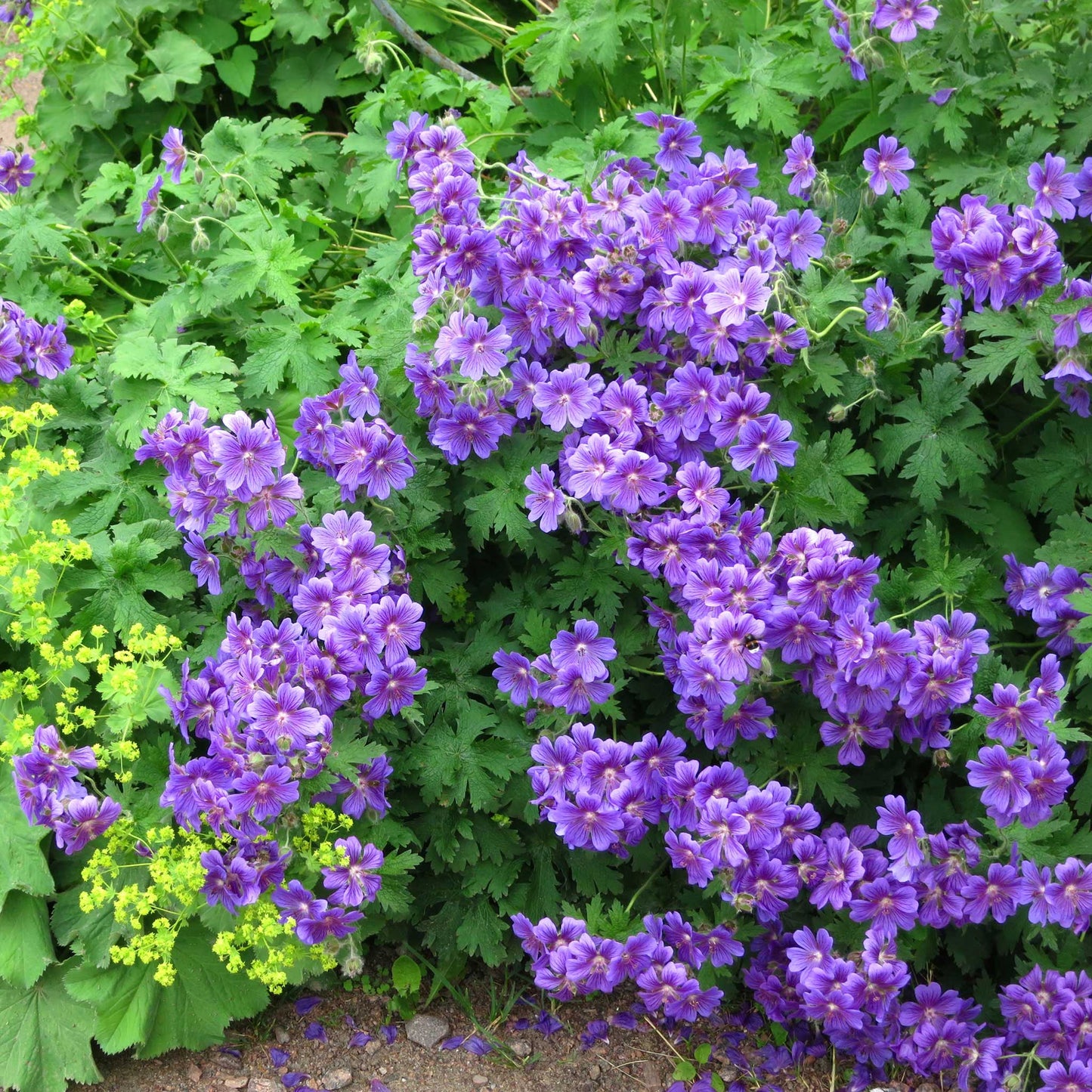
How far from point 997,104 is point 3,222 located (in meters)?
2.82

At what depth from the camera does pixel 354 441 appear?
2.65 meters

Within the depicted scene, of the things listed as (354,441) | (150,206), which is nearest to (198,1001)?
(354,441)

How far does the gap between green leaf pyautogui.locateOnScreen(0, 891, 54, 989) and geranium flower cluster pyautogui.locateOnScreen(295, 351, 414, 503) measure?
128cm

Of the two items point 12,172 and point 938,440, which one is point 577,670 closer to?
point 938,440

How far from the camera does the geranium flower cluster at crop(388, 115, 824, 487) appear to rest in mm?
2627

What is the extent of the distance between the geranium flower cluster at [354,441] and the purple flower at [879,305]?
3.64 ft

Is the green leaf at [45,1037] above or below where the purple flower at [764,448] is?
below

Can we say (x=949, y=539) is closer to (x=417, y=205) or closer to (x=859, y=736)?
(x=859, y=736)

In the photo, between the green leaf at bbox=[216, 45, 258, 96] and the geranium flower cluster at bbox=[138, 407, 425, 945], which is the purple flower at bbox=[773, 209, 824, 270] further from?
the green leaf at bbox=[216, 45, 258, 96]

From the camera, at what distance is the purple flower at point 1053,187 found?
9.41 ft

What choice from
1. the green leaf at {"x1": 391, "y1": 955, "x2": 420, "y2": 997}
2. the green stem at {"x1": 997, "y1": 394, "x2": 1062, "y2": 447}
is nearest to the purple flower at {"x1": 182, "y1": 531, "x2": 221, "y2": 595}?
the green leaf at {"x1": 391, "y1": 955, "x2": 420, "y2": 997}

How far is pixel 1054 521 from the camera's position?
2.97m

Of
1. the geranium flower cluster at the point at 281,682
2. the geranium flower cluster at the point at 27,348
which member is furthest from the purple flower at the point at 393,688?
the geranium flower cluster at the point at 27,348

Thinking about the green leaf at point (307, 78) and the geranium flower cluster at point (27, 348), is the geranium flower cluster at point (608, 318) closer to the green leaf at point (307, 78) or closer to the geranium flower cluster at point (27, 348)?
the geranium flower cluster at point (27, 348)
